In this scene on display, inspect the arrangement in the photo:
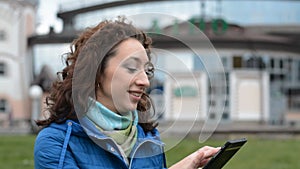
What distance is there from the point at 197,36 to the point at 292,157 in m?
10.7

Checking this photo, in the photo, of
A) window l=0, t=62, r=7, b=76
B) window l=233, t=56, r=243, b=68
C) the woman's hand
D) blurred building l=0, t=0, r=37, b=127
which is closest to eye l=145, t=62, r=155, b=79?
the woman's hand

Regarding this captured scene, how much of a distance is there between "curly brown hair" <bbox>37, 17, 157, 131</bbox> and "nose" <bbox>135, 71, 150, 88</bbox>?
0.36ft

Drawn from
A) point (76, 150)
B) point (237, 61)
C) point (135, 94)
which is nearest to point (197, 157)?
point (135, 94)

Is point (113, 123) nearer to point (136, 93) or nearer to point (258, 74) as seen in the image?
point (136, 93)

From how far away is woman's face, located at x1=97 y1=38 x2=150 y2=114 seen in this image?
1858mm

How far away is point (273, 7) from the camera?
4288 centimetres

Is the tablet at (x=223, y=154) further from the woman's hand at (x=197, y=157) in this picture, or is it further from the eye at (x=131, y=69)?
the eye at (x=131, y=69)

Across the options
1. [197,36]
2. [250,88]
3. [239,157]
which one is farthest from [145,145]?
[250,88]

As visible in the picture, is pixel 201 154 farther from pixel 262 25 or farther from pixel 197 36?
pixel 262 25

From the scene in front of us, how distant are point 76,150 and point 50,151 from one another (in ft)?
0.27

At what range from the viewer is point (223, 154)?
71.8 inches

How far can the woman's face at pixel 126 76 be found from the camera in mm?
1858

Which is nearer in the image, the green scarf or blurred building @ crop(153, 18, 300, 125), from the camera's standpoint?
the green scarf

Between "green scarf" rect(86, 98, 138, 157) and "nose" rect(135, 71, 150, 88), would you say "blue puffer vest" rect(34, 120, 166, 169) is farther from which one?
"nose" rect(135, 71, 150, 88)
